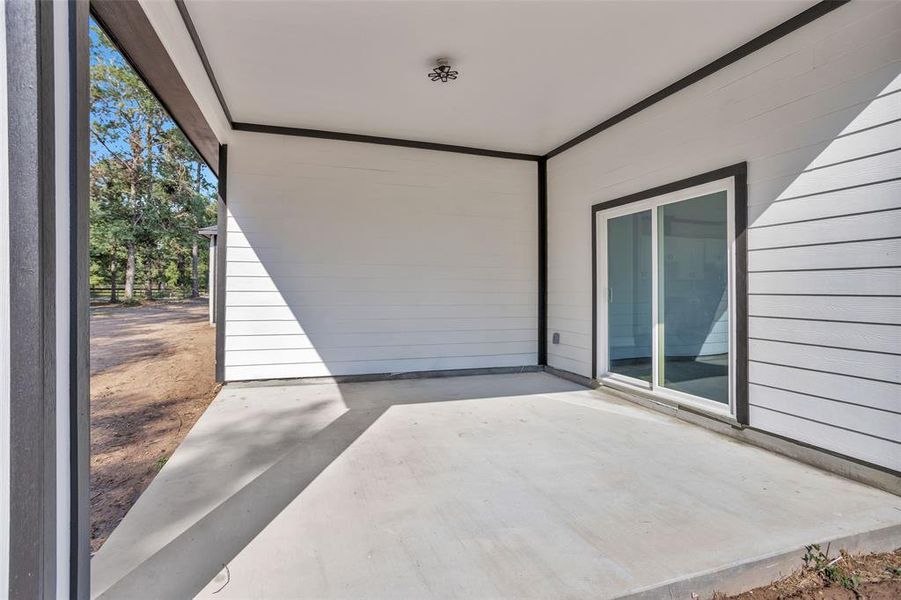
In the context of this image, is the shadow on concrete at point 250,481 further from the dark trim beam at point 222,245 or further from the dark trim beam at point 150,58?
the dark trim beam at point 150,58

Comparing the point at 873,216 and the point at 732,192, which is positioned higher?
the point at 732,192

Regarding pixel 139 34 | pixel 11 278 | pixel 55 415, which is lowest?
pixel 55 415

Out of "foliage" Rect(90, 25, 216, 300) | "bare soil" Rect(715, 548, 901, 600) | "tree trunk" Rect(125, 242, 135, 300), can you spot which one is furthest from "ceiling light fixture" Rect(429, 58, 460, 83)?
"tree trunk" Rect(125, 242, 135, 300)

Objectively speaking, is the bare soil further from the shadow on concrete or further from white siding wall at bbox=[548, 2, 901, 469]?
the shadow on concrete

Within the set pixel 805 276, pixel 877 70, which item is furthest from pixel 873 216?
pixel 877 70

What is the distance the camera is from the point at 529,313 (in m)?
6.03

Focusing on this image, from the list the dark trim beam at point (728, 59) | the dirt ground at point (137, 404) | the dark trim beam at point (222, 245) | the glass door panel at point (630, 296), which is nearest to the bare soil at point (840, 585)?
the glass door panel at point (630, 296)

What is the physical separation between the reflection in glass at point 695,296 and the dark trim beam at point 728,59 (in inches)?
39.6

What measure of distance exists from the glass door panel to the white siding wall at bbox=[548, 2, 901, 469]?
0.89 meters

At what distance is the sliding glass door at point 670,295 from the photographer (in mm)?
3600

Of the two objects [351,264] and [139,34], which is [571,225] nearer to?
[351,264]

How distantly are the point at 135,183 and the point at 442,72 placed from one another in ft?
54.4

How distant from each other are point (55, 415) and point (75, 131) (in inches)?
27.1

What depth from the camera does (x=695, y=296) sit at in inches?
152
